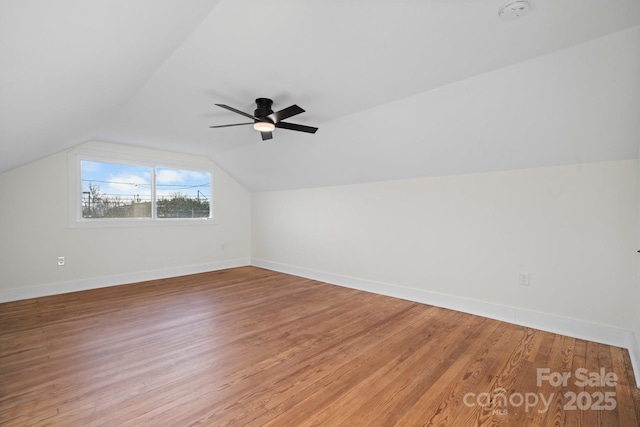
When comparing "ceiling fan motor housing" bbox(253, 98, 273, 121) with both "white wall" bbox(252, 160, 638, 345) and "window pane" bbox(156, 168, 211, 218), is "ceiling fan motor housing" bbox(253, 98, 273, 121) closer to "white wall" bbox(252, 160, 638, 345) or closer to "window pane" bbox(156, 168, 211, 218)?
"white wall" bbox(252, 160, 638, 345)

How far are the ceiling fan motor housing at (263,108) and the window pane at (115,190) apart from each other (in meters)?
3.36

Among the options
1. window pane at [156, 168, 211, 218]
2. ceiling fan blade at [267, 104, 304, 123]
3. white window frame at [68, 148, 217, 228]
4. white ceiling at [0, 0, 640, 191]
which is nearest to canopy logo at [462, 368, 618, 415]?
white ceiling at [0, 0, 640, 191]

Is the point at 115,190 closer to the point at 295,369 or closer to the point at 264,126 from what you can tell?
the point at 264,126

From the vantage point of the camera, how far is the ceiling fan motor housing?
285 cm

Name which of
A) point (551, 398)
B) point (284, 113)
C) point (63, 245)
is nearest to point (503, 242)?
point (551, 398)

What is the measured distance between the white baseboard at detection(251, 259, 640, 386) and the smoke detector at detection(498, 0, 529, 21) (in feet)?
8.59

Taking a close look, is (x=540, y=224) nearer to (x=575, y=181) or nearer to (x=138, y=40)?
(x=575, y=181)

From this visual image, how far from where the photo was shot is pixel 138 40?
1695 millimetres

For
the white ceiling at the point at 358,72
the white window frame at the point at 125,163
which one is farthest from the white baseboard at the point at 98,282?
the white ceiling at the point at 358,72

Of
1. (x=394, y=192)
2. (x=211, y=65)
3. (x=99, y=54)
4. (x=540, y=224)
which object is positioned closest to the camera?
(x=99, y=54)

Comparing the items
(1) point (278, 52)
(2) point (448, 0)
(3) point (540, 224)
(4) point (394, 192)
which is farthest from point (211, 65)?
(3) point (540, 224)

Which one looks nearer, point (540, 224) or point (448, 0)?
point (448, 0)

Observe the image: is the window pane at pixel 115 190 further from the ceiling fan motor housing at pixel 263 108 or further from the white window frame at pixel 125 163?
the ceiling fan motor housing at pixel 263 108

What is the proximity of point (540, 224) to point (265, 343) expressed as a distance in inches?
120
